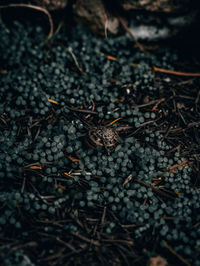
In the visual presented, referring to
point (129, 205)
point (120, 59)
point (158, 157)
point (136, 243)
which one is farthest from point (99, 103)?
point (136, 243)

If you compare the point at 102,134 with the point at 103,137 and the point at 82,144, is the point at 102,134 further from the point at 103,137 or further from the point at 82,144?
the point at 82,144

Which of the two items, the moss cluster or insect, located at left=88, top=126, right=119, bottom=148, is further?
insect, located at left=88, top=126, right=119, bottom=148

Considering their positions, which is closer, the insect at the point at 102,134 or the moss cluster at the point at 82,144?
the moss cluster at the point at 82,144

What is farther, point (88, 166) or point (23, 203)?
point (88, 166)

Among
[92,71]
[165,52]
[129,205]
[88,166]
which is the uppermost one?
[165,52]

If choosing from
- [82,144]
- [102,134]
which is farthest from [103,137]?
[82,144]

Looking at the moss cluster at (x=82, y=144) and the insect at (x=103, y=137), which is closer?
the moss cluster at (x=82, y=144)

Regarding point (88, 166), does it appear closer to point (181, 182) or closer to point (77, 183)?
point (77, 183)

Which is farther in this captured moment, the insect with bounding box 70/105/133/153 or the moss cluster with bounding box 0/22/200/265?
the insect with bounding box 70/105/133/153
